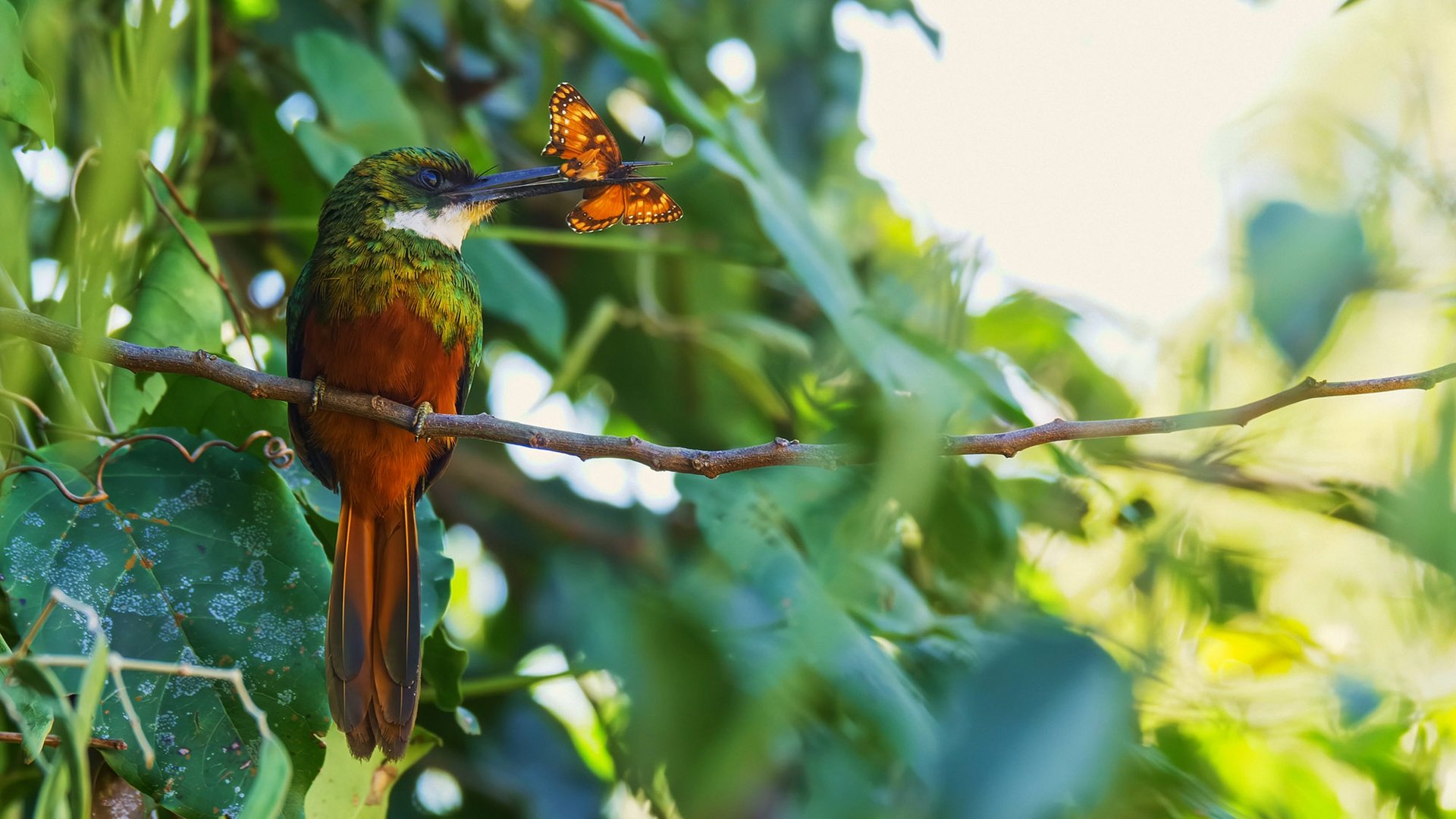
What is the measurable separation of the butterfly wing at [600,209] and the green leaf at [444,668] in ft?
1.72

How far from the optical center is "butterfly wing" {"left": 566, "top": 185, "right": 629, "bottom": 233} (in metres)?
1.30

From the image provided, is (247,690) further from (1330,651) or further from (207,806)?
(1330,651)

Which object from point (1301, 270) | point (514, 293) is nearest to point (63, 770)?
point (1301, 270)

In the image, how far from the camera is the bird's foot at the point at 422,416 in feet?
4.02

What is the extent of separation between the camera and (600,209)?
1316 mm

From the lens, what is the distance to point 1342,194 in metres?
1.65

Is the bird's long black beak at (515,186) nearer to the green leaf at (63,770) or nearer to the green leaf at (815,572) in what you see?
the green leaf at (815,572)

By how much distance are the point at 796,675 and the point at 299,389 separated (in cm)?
61

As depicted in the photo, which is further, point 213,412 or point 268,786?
point 213,412

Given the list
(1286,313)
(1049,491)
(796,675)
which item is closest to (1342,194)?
(1286,313)

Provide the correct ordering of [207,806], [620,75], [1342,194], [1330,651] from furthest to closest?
[620,75]
[1330,651]
[1342,194]
[207,806]

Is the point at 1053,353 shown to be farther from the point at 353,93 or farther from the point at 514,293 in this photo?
the point at 353,93

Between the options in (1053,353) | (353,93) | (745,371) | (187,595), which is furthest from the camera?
(1053,353)

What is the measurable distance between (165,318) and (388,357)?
0.91 feet
